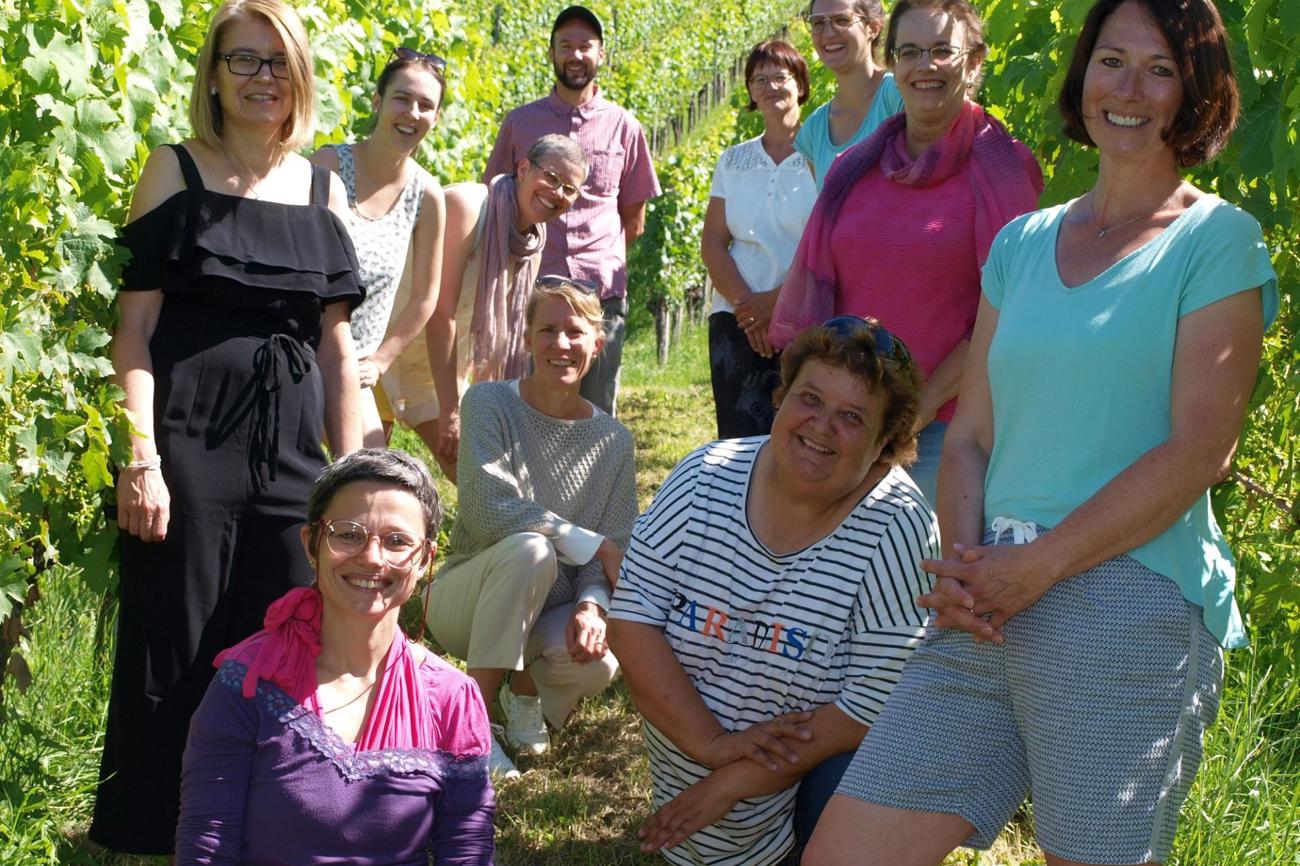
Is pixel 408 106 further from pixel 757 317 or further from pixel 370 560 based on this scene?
pixel 370 560

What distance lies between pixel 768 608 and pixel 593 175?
2960 mm

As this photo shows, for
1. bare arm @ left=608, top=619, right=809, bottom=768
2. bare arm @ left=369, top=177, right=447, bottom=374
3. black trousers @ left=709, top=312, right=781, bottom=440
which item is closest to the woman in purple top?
bare arm @ left=608, top=619, right=809, bottom=768

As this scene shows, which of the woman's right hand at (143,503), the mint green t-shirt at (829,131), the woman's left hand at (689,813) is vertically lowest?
the woman's left hand at (689,813)

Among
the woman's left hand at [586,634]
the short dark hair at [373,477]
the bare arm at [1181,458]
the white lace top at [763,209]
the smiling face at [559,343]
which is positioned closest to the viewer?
the bare arm at [1181,458]

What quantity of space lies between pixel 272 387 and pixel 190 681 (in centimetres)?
62

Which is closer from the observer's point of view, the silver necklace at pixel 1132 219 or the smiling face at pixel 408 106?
the silver necklace at pixel 1132 219

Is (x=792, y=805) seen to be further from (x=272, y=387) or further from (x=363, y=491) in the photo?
(x=272, y=387)

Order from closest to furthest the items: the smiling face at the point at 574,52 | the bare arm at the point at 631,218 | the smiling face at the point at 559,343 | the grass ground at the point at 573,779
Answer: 1. the grass ground at the point at 573,779
2. the smiling face at the point at 559,343
3. the smiling face at the point at 574,52
4. the bare arm at the point at 631,218

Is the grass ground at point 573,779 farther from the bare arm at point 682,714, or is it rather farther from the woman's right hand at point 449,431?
the woman's right hand at point 449,431

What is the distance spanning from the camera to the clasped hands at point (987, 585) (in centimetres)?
221

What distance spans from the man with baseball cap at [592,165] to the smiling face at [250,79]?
2264 mm

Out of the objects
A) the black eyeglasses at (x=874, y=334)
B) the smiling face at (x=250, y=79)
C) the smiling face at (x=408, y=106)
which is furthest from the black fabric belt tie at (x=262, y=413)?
the smiling face at (x=408, y=106)

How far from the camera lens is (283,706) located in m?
2.52

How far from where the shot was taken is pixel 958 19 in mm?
3605
